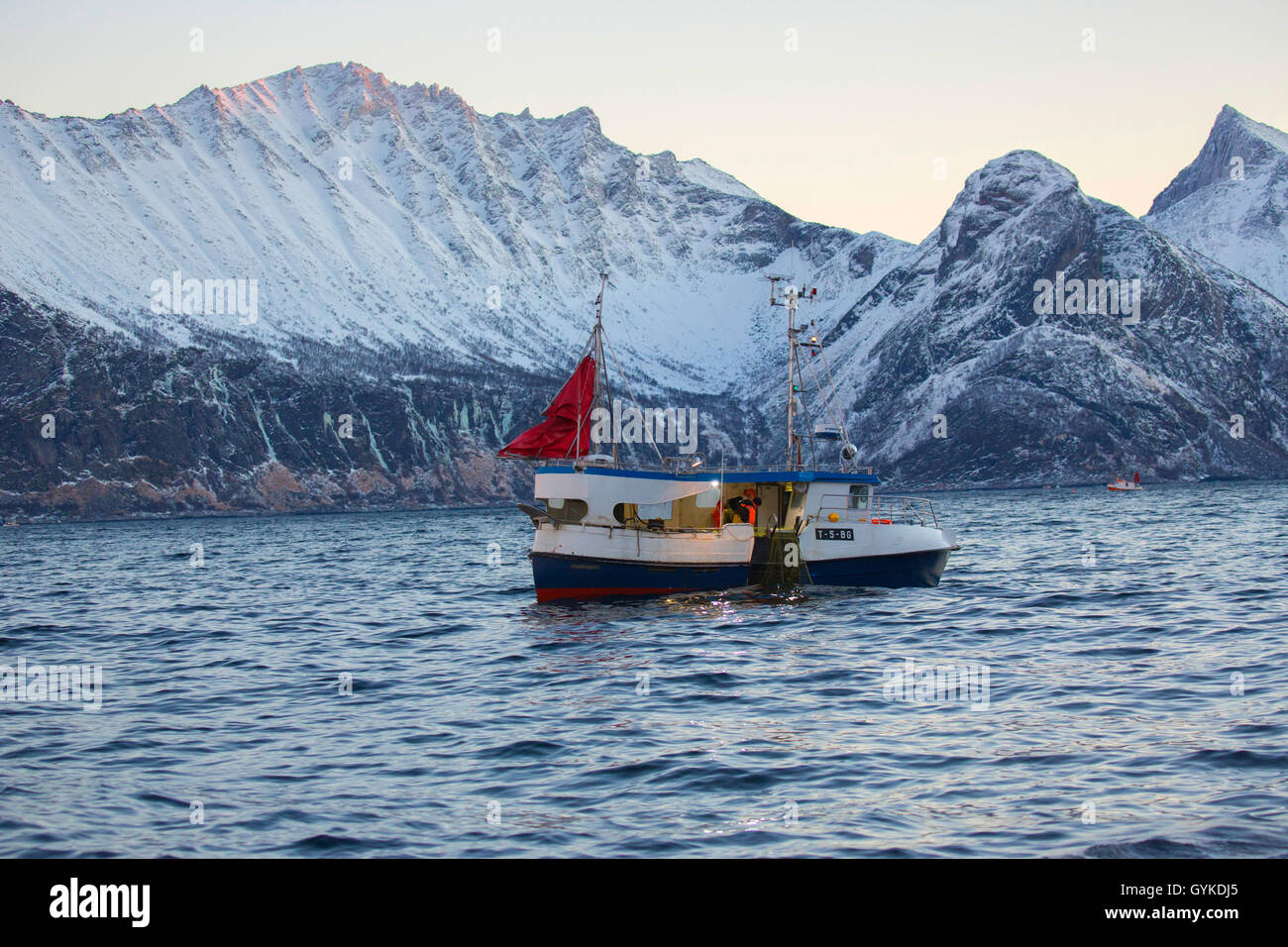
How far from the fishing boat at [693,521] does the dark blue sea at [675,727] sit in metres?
1.19

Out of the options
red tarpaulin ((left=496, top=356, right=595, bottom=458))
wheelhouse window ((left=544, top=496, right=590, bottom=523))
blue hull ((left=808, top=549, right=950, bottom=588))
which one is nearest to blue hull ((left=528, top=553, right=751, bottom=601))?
wheelhouse window ((left=544, top=496, right=590, bottom=523))

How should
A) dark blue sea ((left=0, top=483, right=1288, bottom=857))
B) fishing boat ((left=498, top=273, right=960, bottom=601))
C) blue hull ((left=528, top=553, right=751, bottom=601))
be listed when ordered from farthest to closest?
fishing boat ((left=498, top=273, right=960, bottom=601))
blue hull ((left=528, top=553, right=751, bottom=601))
dark blue sea ((left=0, top=483, right=1288, bottom=857))

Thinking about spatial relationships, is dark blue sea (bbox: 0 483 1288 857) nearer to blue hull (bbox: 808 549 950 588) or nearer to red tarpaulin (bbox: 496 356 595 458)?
blue hull (bbox: 808 549 950 588)

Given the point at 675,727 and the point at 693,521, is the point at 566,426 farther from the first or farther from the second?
the point at 675,727

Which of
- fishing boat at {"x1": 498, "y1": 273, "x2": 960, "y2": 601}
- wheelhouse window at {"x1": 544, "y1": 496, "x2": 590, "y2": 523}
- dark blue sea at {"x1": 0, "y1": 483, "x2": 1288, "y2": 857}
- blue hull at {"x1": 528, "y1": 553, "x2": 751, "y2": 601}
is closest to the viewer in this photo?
dark blue sea at {"x1": 0, "y1": 483, "x2": 1288, "y2": 857}

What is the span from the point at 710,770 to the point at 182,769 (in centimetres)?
930

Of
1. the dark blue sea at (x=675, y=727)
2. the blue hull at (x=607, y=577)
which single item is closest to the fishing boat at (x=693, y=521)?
the blue hull at (x=607, y=577)

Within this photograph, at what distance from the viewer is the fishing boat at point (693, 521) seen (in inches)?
1853

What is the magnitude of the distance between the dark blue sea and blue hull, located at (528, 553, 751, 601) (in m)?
0.84

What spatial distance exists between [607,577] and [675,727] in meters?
22.8

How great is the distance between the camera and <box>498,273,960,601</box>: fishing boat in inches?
1853
